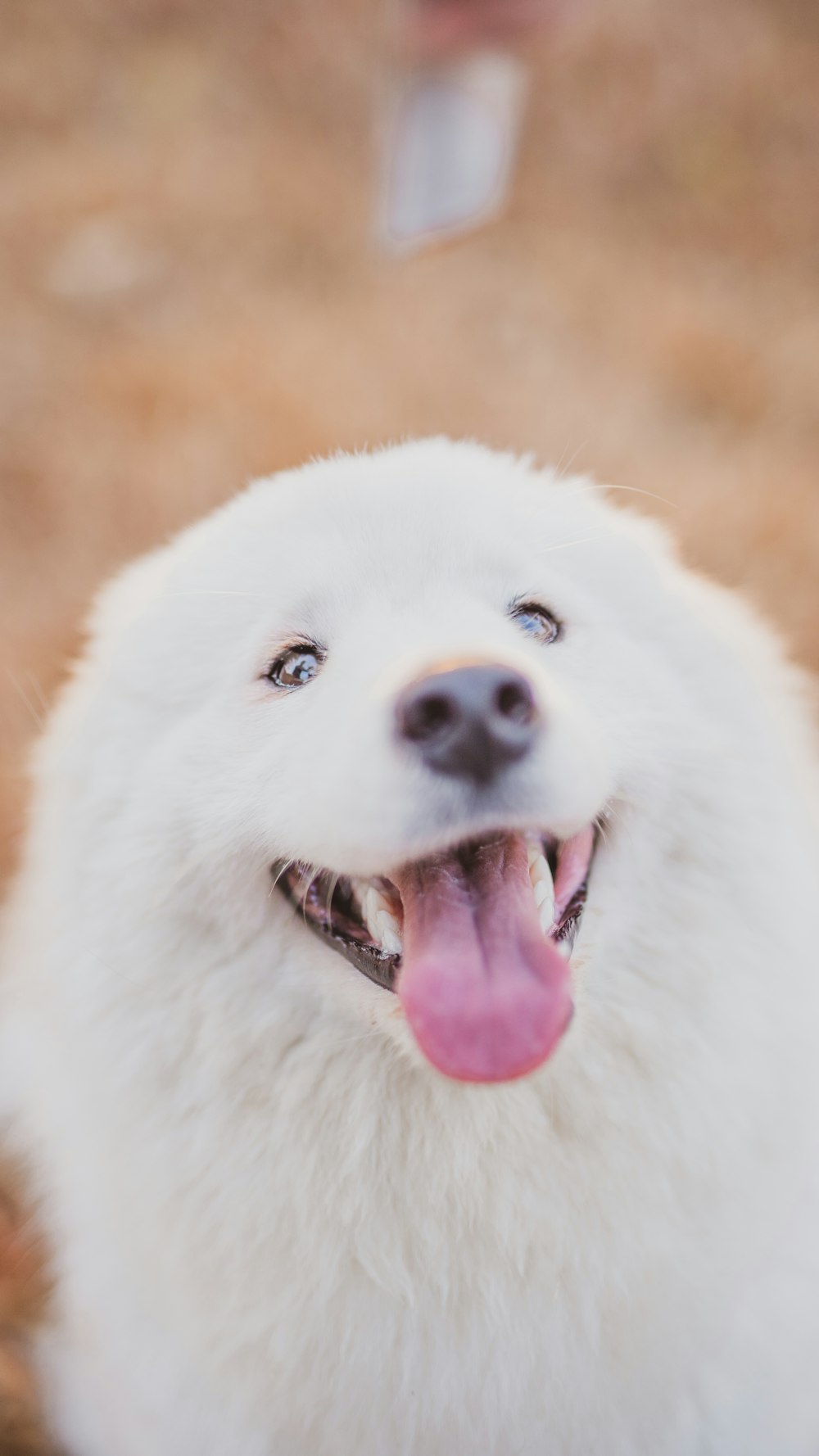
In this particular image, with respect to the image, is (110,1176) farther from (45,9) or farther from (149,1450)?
(45,9)

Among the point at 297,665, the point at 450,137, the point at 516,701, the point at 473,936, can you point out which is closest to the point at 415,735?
the point at 516,701

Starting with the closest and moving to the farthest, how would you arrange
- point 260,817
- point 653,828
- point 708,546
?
point 260,817 → point 653,828 → point 708,546

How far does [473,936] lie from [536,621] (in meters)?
0.58

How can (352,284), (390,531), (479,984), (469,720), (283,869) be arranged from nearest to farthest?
(469,720), (479,984), (283,869), (390,531), (352,284)

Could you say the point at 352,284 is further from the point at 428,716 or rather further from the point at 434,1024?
the point at 434,1024

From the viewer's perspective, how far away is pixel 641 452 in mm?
5000

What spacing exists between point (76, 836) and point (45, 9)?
775 centimetres

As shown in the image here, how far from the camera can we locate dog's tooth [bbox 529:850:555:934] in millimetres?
1554

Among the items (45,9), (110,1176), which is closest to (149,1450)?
(110,1176)

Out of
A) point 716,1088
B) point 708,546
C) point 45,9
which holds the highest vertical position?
point 45,9

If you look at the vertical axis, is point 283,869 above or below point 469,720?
below

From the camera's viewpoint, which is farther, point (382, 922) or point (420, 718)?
point (382, 922)

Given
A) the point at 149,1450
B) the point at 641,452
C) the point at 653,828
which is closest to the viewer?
the point at 653,828

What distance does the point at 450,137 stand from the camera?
3.87 m
